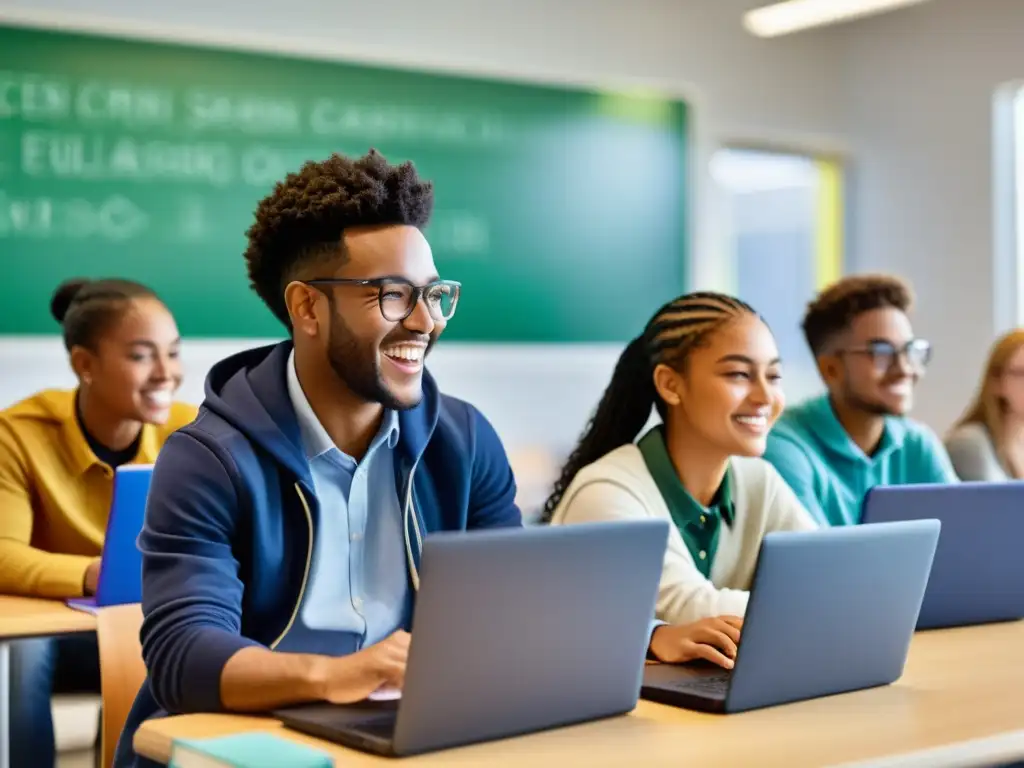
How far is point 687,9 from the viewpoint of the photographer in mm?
5820

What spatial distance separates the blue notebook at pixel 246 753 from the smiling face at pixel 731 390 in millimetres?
1082

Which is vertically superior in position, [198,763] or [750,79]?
[750,79]

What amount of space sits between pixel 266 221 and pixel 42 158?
2691 mm

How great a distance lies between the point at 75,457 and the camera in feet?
10.0

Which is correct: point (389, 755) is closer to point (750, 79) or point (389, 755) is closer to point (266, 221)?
point (266, 221)

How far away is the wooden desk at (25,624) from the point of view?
245cm

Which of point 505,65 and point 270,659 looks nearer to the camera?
point 270,659

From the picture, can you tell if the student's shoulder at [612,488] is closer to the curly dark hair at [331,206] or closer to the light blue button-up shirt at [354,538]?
the light blue button-up shirt at [354,538]

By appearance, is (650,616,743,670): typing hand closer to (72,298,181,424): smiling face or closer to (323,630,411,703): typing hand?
(323,630,411,703): typing hand

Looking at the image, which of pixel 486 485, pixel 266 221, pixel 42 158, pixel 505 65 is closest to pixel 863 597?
pixel 486 485

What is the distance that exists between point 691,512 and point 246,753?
1.11 meters

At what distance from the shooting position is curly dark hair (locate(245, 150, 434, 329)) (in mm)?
1876

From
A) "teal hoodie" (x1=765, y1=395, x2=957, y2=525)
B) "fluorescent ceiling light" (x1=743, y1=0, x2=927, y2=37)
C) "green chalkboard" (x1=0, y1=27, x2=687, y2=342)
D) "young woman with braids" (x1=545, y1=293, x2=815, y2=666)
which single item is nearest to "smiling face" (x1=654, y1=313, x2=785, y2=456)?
"young woman with braids" (x1=545, y1=293, x2=815, y2=666)

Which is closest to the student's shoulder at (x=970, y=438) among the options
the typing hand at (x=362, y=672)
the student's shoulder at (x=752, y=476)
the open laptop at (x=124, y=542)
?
the student's shoulder at (x=752, y=476)
